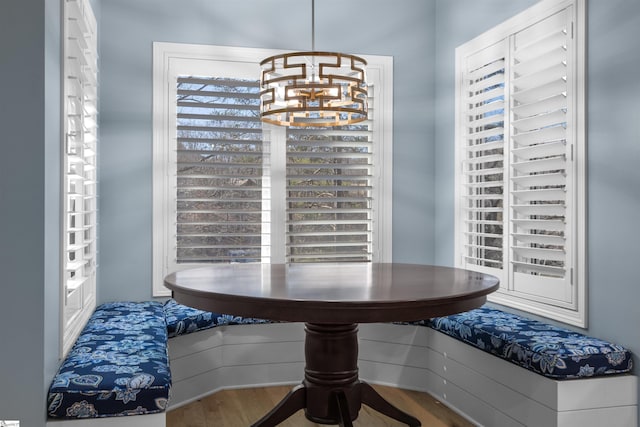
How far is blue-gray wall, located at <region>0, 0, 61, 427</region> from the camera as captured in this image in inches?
73.5

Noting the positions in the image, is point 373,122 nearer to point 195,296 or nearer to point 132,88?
point 132,88

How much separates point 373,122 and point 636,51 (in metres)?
1.91

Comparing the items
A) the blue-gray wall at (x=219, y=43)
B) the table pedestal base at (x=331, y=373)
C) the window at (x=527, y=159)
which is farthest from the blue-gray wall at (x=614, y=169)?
the blue-gray wall at (x=219, y=43)

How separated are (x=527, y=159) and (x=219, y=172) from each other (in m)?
1.87

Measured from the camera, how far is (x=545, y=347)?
2.45 metres

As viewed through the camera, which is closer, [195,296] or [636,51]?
[195,296]

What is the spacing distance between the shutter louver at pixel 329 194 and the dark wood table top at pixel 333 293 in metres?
1.25

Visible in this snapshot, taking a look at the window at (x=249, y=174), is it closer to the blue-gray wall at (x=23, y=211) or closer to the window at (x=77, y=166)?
the window at (x=77, y=166)

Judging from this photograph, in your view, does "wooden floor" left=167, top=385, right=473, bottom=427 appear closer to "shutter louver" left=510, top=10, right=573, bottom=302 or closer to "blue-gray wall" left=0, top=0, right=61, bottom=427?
"shutter louver" left=510, top=10, right=573, bottom=302

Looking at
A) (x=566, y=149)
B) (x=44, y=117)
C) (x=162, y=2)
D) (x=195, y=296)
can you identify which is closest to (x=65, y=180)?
(x=44, y=117)

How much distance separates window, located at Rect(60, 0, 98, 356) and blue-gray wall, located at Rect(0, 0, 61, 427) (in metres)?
0.28

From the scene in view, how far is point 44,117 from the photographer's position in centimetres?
190

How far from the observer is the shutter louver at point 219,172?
377 centimetres

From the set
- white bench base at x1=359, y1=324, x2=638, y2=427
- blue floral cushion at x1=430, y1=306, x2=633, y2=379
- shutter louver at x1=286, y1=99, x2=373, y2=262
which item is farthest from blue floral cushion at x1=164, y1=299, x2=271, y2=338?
blue floral cushion at x1=430, y1=306, x2=633, y2=379
